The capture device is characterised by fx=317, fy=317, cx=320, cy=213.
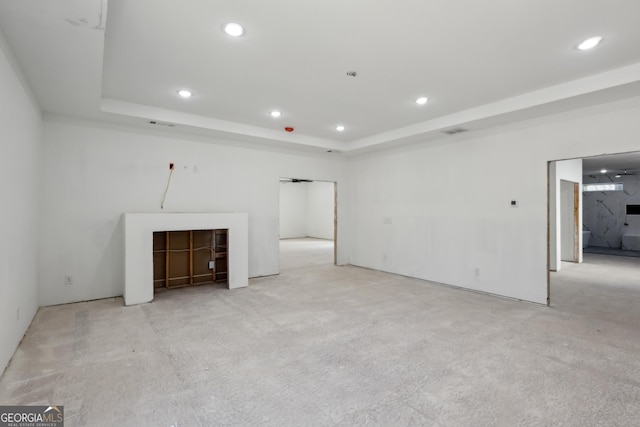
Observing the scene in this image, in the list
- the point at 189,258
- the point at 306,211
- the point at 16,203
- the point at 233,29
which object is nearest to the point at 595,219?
the point at 306,211

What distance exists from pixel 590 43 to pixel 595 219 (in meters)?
11.1

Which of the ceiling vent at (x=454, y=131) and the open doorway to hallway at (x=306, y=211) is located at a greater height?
the ceiling vent at (x=454, y=131)

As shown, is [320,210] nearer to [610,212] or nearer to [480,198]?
[480,198]

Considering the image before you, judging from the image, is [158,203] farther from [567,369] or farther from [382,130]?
[567,369]

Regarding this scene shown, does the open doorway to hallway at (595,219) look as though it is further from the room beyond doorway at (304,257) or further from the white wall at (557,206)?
the room beyond doorway at (304,257)

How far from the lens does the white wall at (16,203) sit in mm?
2504

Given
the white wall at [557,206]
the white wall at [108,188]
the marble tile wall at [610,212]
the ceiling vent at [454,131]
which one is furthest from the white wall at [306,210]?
the marble tile wall at [610,212]

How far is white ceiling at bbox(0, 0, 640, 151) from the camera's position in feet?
7.60

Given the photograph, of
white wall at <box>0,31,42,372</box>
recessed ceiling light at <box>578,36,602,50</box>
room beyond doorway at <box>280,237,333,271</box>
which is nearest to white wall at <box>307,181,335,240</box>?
room beyond doorway at <box>280,237,333,271</box>

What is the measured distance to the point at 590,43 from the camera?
2.78 m

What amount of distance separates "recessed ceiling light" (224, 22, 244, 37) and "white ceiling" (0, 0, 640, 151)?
70 mm

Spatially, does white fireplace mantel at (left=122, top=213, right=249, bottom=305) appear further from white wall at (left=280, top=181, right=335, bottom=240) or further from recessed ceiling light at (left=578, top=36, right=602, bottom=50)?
white wall at (left=280, top=181, right=335, bottom=240)
